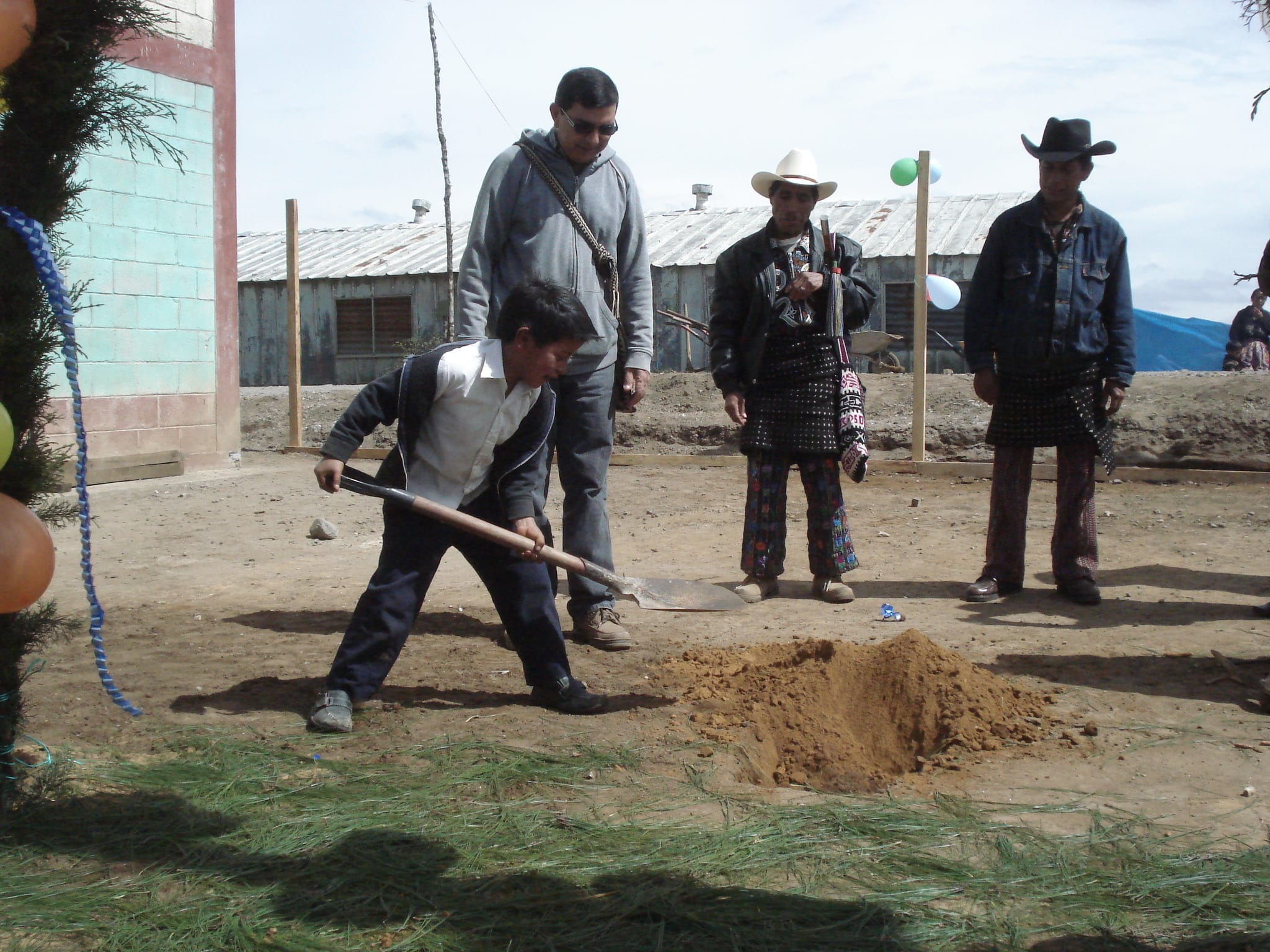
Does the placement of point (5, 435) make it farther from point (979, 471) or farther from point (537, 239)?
point (979, 471)

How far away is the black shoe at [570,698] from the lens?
3.56 meters

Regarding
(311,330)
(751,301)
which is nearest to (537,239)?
(751,301)

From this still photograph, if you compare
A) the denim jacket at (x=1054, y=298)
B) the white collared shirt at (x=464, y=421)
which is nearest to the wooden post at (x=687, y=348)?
the denim jacket at (x=1054, y=298)

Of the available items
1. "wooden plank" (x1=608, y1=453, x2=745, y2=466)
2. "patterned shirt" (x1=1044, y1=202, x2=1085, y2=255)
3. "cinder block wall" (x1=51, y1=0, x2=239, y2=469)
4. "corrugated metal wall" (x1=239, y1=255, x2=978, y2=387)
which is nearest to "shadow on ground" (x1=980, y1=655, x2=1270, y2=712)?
"patterned shirt" (x1=1044, y1=202, x2=1085, y2=255)

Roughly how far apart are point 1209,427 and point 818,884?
7.85m

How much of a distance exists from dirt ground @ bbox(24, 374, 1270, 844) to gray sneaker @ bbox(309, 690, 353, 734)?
0.21ft

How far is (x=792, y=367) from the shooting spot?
200 inches

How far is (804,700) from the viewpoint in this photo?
366 centimetres

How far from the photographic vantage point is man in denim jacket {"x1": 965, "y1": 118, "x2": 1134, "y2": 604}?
502cm

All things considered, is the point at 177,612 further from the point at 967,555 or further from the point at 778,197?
the point at 967,555

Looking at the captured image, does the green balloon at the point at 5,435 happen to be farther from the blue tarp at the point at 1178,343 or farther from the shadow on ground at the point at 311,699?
the blue tarp at the point at 1178,343

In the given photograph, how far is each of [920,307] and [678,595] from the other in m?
5.34

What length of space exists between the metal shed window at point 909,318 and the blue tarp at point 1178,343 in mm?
2927

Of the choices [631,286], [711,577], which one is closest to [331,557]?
[711,577]
